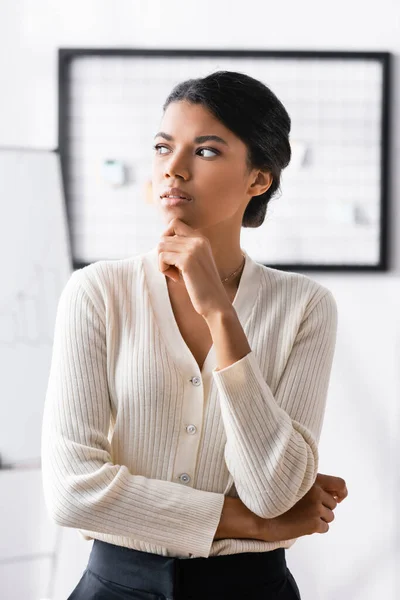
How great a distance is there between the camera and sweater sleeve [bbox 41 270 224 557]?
1211mm

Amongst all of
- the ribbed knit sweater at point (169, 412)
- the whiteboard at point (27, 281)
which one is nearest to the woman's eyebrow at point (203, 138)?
the ribbed knit sweater at point (169, 412)

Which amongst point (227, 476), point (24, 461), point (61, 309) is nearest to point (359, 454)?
point (24, 461)

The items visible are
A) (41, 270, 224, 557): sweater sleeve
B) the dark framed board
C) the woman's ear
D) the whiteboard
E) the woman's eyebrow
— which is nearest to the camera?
(41, 270, 224, 557): sweater sleeve

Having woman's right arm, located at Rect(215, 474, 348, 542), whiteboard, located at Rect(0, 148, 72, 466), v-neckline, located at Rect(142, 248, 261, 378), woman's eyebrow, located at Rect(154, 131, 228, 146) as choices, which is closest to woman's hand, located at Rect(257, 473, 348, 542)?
woman's right arm, located at Rect(215, 474, 348, 542)

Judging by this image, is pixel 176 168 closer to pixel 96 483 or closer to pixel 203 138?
pixel 203 138

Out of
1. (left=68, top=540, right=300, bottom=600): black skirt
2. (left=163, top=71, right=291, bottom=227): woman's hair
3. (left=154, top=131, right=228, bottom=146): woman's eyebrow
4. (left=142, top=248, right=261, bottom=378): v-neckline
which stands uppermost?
(left=163, top=71, right=291, bottom=227): woman's hair

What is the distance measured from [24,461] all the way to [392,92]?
1510mm

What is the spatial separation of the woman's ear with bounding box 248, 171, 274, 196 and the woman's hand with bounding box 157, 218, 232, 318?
7.5 inches

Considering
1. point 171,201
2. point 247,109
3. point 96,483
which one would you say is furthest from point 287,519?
point 247,109

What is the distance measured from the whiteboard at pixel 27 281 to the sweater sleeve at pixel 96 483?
3.06 feet

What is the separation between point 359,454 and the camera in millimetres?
2424

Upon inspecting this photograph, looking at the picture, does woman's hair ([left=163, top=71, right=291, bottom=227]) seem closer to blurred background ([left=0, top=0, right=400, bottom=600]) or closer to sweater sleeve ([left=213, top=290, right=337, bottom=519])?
sweater sleeve ([left=213, top=290, right=337, bottom=519])

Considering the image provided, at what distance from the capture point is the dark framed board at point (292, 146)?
7.70ft

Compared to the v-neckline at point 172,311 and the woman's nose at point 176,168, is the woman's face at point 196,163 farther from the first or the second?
the v-neckline at point 172,311
